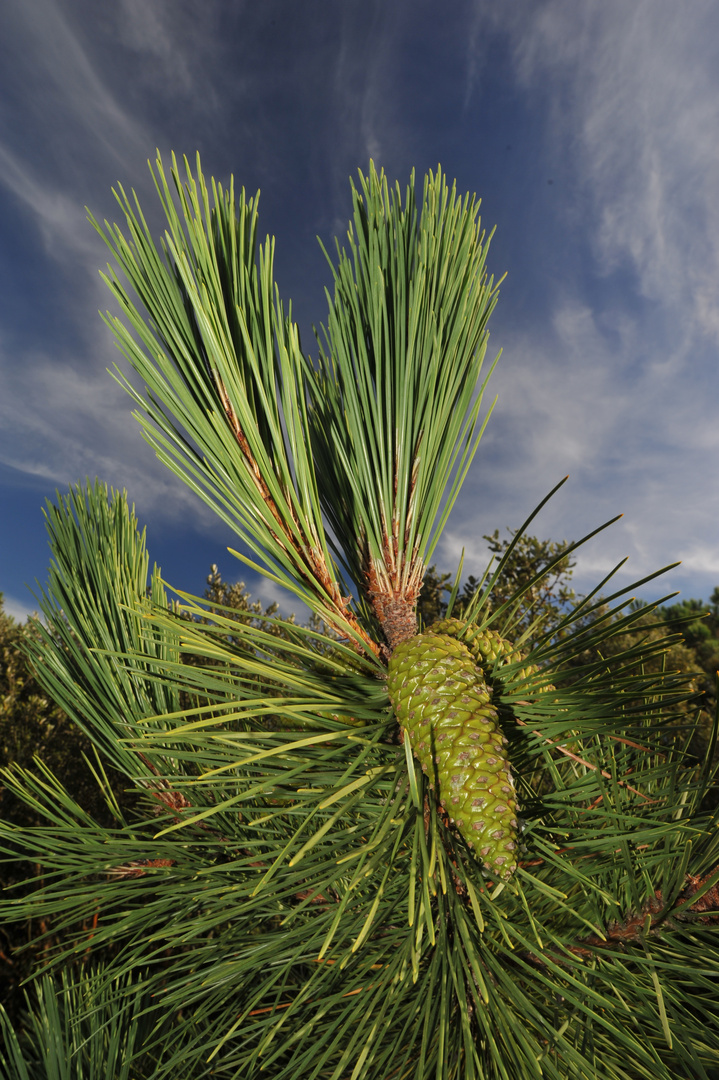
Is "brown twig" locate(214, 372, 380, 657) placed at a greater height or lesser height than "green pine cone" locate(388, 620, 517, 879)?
greater

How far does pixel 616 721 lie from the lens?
2.18 feet

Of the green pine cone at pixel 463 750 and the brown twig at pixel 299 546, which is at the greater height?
the brown twig at pixel 299 546

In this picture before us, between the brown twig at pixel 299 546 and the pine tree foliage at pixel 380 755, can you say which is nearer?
the pine tree foliage at pixel 380 755

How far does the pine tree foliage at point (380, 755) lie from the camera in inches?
24.6

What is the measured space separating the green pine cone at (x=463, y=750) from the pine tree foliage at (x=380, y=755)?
0.13 ft

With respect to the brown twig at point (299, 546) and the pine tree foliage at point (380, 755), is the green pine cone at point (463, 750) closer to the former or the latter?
the pine tree foliage at point (380, 755)

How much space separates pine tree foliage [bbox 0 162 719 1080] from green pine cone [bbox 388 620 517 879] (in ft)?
0.13

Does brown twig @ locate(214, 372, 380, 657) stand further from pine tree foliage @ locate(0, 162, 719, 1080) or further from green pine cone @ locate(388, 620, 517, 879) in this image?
green pine cone @ locate(388, 620, 517, 879)

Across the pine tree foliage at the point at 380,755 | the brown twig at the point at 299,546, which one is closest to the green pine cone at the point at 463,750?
the pine tree foliage at the point at 380,755

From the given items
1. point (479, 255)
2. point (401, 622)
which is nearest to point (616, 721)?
point (401, 622)

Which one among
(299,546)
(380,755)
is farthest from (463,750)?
(299,546)

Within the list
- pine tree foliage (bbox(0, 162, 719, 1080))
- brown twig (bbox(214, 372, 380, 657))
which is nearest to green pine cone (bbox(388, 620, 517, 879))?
pine tree foliage (bbox(0, 162, 719, 1080))

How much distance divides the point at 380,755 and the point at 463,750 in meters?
0.19

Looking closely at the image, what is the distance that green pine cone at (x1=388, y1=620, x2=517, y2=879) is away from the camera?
1.98 feet
